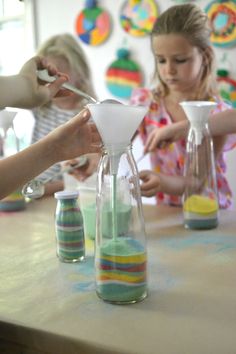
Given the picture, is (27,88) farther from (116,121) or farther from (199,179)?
(199,179)

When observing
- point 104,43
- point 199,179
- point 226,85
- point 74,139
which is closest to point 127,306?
point 74,139

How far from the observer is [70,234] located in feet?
2.55

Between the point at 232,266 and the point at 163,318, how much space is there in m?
0.21

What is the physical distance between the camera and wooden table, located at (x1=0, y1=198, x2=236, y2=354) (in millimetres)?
508

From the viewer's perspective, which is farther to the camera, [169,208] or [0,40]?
[0,40]

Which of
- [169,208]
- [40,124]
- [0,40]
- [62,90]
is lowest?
[169,208]

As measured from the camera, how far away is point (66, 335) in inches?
20.6

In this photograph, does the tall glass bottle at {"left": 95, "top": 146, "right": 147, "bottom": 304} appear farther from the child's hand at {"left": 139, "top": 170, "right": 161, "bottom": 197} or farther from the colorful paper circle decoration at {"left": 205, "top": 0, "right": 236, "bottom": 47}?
the colorful paper circle decoration at {"left": 205, "top": 0, "right": 236, "bottom": 47}

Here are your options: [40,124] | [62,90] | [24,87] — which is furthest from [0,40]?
[24,87]

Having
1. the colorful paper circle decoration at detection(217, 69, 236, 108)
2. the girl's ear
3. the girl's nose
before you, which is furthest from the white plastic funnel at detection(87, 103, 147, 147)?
the colorful paper circle decoration at detection(217, 69, 236, 108)

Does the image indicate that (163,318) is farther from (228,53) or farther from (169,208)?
(228,53)

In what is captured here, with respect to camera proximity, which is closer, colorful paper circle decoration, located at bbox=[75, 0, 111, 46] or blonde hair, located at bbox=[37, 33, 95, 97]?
blonde hair, located at bbox=[37, 33, 95, 97]

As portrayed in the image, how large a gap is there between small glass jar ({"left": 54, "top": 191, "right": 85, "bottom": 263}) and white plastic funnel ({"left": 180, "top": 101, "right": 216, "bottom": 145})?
32 centimetres

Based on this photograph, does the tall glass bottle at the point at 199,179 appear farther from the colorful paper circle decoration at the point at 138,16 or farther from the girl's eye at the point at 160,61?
the colorful paper circle decoration at the point at 138,16
